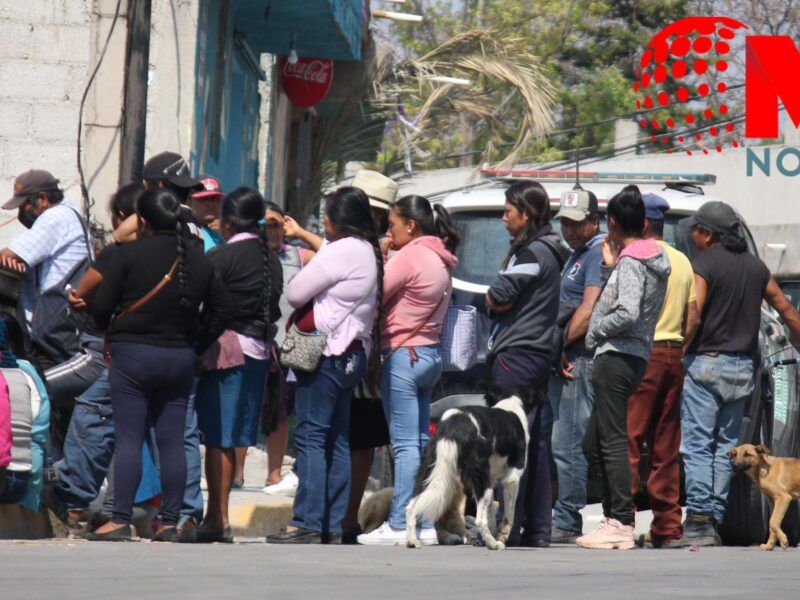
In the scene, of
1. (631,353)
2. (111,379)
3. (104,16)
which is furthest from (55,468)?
(104,16)

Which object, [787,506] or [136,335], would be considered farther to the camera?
[787,506]

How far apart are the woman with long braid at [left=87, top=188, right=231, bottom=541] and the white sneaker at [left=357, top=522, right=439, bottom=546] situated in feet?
3.53

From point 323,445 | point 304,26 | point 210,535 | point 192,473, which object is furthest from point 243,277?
point 304,26

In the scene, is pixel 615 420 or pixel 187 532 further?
pixel 615 420

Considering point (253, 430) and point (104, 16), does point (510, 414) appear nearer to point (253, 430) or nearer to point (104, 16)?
point (253, 430)

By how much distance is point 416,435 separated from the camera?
330 inches

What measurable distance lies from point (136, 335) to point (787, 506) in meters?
4.12

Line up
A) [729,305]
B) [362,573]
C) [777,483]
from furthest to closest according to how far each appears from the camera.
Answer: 1. [777,483]
2. [729,305]
3. [362,573]

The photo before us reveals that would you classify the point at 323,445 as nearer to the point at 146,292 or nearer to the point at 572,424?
the point at 146,292

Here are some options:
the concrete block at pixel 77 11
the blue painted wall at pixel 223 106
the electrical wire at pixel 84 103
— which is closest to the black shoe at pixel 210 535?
the electrical wire at pixel 84 103

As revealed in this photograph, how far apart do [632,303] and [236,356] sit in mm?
2074

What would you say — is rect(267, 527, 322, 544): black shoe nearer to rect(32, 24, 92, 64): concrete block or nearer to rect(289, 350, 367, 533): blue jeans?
rect(289, 350, 367, 533): blue jeans

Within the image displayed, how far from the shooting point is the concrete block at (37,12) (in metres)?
11.1

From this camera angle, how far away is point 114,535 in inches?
307
